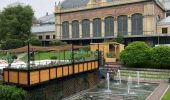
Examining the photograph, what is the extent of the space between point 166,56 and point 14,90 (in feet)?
88.9

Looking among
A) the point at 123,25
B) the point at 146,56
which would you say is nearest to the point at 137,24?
the point at 123,25

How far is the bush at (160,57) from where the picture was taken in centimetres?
4151

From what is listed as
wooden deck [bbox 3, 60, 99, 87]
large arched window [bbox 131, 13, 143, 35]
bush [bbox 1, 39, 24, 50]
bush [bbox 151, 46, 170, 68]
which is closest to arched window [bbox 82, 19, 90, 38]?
large arched window [bbox 131, 13, 143, 35]

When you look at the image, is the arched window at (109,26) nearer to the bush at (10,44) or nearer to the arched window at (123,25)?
the arched window at (123,25)

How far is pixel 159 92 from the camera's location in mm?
28750

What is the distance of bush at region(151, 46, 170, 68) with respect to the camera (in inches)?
1634

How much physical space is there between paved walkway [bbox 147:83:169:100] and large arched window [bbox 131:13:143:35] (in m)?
37.8

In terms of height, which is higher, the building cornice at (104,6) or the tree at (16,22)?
the building cornice at (104,6)

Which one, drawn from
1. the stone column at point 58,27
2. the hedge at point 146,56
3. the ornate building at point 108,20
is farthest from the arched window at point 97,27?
the hedge at point 146,56

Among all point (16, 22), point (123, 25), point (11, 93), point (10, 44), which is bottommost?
point (11, 93)

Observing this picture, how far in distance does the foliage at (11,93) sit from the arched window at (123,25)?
52905 mm

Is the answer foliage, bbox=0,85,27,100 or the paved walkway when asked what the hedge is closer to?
the paved walkway

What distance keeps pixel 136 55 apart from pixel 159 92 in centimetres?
1591

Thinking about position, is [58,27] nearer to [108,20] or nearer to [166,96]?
[108,20]
